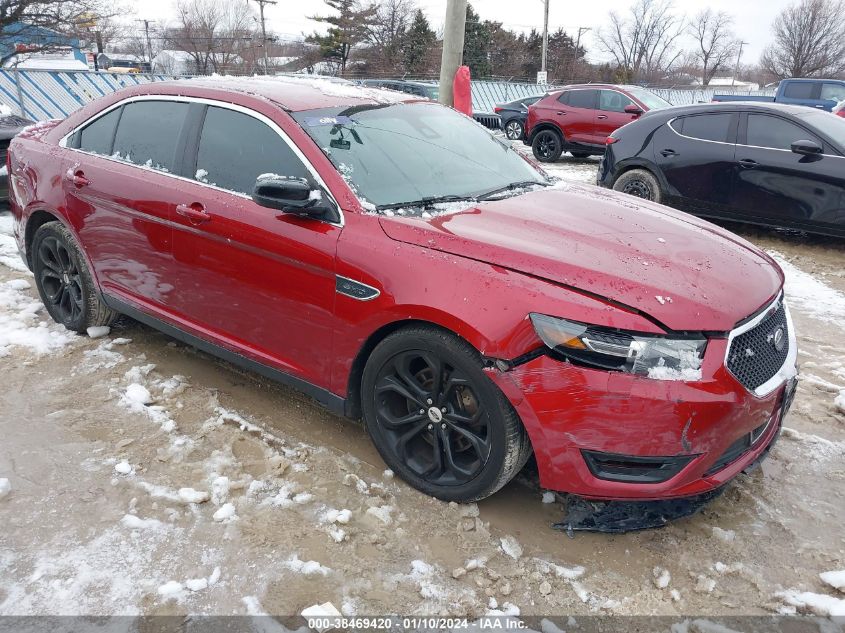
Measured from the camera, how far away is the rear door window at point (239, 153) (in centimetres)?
311

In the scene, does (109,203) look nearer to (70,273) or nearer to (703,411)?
(70,273)

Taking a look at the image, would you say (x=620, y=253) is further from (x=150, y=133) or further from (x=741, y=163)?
(x=741, y=163)

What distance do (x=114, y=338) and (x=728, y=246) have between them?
12.6 feet

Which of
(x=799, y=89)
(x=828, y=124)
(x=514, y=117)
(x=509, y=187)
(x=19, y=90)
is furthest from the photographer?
(x=799, y=89)

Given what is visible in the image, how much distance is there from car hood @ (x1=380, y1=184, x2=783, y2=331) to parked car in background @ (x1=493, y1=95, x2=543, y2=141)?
48.2 ft

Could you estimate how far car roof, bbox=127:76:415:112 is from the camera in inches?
133

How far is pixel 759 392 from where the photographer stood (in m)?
2.41

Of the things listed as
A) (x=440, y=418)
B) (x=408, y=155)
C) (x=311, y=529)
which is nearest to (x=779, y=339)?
(x=440, y=418)

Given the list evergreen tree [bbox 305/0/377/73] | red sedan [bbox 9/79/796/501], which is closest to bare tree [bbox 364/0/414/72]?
evergreen tree [bbox 305/0/377/73]

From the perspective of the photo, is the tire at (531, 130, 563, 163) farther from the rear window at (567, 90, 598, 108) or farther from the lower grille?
the lower grille

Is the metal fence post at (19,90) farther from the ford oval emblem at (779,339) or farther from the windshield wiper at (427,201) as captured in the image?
the ford oval emblem at (779,339)

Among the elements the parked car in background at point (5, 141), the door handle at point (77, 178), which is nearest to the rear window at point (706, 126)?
the door handle at point (77, 178)

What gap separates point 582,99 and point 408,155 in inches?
439

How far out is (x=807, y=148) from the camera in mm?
6477
